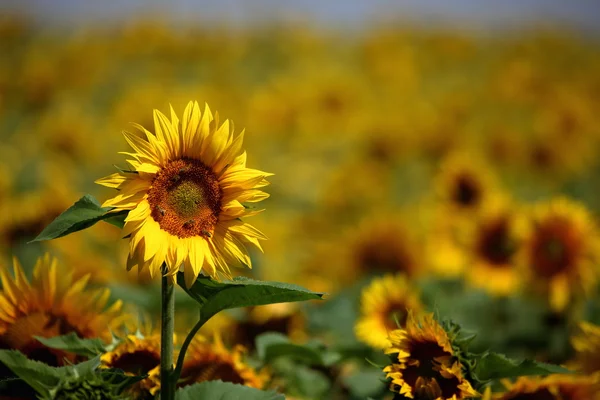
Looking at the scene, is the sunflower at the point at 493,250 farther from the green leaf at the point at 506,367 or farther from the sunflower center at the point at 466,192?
the green leaf at the point at 506,367

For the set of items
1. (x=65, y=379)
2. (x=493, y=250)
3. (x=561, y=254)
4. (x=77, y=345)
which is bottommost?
(x=65, y=379)

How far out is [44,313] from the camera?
1396 millimetres

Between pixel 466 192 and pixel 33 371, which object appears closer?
pixel 33 371

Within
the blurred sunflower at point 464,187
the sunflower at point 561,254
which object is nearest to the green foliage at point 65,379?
the sunflower at point 561,254

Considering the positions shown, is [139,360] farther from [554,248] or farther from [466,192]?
[466,192]

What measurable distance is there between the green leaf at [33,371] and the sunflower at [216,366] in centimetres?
34

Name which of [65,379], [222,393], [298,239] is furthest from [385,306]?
[298,239]

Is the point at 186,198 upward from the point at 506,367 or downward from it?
upward

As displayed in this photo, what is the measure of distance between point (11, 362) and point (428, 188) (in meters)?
4.67

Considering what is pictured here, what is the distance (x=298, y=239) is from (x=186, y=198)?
326cm

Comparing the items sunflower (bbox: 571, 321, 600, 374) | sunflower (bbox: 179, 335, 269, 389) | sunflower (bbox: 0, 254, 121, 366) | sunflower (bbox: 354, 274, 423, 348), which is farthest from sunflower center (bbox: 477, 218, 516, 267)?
sunflower (bbox: 0, 254, 121, 366)

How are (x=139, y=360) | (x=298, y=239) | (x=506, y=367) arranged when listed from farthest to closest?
1. (x=298, y=239)
2. (x=139, y=360)
3. (x=506, y=367)

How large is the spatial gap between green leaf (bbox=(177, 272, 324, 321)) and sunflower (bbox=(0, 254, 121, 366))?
1.04 ft

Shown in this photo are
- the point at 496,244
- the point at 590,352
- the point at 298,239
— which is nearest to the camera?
the point at 590,352
